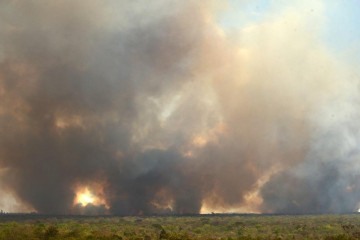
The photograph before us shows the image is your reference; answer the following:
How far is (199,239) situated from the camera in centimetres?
3628

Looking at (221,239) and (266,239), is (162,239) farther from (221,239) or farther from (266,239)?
(266,239)

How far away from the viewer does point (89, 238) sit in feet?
116

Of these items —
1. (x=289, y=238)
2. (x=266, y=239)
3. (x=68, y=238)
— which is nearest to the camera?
(x=68, y=238)

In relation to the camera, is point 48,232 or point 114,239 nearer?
point 114,239

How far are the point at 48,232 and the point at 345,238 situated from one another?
2738cm

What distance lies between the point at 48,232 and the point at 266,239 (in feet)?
67.6

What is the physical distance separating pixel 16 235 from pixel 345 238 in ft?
95.3

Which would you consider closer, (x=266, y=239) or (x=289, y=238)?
(x=266, y=239)

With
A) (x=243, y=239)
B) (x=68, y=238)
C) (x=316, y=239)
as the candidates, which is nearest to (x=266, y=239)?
(x=243, y=239)

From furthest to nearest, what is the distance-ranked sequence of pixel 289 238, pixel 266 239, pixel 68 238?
pixel 289 238 → pixel 266 239 → pixel 68 238

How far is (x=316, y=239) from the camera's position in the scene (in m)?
38.4

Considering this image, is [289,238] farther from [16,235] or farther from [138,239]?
[16,235]

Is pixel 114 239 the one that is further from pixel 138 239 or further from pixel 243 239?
pixel 243 239

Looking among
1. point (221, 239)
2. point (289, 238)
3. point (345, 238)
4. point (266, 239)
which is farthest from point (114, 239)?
point (345, 238)
